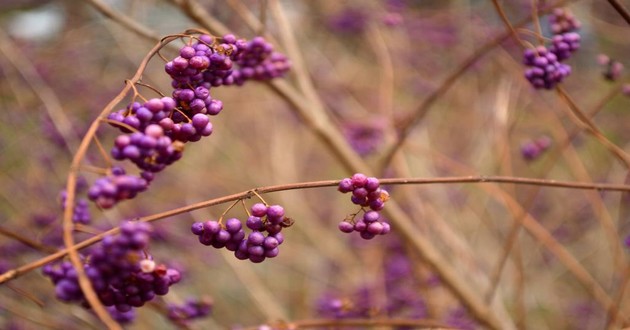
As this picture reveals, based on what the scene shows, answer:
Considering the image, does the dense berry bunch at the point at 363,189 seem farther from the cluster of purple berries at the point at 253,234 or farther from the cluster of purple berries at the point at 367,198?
the cluster of purple berries at the point at 253,234

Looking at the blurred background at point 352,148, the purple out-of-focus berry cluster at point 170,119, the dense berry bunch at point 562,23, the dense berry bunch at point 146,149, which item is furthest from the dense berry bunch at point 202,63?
the blurred background at point 352,148

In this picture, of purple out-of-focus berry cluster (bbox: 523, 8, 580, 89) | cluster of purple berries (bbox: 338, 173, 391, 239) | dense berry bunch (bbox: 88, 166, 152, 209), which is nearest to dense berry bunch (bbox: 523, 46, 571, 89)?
purple out-of-focus berry cluster (bbox: 523, 8, 580, 89)

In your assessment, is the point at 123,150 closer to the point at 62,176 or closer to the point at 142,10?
the point at 142,10

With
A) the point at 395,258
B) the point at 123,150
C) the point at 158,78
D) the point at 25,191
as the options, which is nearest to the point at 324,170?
the point at 158,78

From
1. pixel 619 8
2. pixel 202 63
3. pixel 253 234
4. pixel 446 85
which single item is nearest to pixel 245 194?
pixel 253 234

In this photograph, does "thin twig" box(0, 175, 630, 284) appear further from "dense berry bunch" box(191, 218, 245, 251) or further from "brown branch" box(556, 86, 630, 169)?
"brown branch" box(556, 86, 630, 169)
